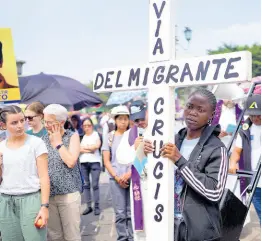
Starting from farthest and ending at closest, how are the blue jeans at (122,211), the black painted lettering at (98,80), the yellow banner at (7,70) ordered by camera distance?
1. the yellow banner at (7,70)
2. the blue jeans at (122,211)
3. the black painted lettering at (98,80)

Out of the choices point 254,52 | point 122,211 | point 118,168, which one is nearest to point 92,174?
point 118,168

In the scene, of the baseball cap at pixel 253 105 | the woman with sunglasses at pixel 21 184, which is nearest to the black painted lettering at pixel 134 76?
the woman with sunglasses at pixel 21 184

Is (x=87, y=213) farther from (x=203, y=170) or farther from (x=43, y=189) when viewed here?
(x=203, y=170)

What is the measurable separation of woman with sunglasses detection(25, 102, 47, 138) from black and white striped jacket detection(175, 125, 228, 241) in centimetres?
203

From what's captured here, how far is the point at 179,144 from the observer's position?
241 cm

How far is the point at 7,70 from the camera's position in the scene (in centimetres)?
476

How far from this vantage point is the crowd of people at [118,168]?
2176mm

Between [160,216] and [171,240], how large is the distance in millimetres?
143

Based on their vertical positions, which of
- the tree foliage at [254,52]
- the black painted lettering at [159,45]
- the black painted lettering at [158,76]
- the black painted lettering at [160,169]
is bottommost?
the black painted lettering at [160,169]

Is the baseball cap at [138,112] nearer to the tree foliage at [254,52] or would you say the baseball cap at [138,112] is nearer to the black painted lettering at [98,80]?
the black painted lettering at [98,80]

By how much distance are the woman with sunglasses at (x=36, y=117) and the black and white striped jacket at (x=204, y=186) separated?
2.03 metres

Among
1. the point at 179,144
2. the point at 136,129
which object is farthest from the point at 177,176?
the point at 136,129

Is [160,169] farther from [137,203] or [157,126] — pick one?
[137,203]

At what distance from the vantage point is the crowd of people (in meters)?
2.18
